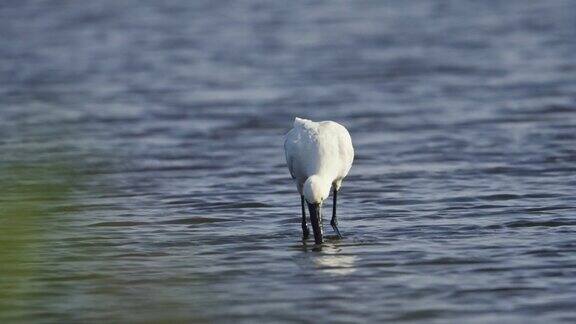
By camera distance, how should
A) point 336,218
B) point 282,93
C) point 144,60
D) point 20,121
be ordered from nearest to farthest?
point 336,218 < point 20,121 < point 282,93 < point 144,60

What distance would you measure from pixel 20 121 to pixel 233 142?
3.13 m

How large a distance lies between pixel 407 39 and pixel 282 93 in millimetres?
5704

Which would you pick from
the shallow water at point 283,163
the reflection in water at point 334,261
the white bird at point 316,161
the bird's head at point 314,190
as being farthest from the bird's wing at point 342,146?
the reflection in water at point 334,261

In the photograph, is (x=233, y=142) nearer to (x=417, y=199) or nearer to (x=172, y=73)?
(x=417, y=199)

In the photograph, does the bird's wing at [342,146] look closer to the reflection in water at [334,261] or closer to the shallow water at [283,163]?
the shallow water at [283,163]

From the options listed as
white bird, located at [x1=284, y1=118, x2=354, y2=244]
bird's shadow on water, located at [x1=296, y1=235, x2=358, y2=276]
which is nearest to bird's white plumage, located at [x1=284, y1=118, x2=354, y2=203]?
white bird, located at [x1=284, y1=118, x2=354, y2=244]

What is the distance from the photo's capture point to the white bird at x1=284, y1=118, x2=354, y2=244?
33.7 ft

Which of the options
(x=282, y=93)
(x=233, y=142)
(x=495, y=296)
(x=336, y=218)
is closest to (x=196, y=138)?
(x=233, y=142)

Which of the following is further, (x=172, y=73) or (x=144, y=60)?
(x=144, y=60)

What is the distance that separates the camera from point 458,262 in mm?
9461

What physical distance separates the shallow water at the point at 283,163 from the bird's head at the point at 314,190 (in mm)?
365

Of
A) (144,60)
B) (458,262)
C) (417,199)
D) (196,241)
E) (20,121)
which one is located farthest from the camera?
(144,60)

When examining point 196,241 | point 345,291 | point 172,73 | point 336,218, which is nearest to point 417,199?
point 336,218

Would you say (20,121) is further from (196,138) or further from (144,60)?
(144,60)
